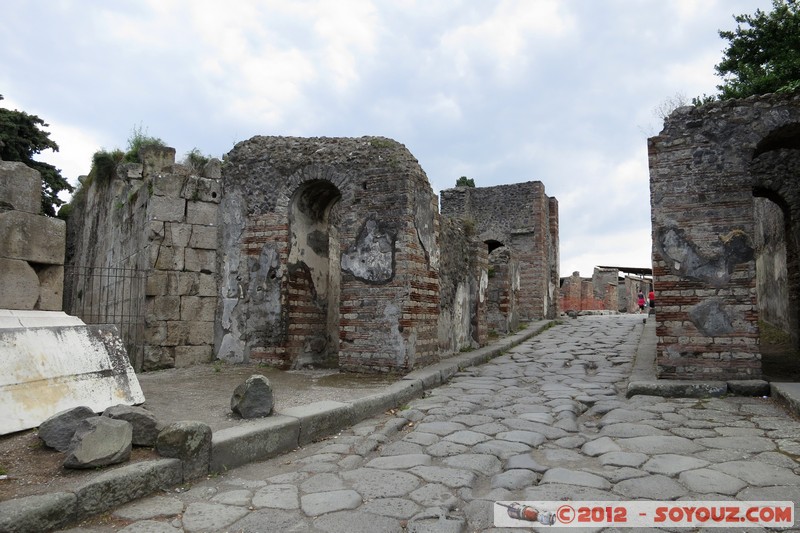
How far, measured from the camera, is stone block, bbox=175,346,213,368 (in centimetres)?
742

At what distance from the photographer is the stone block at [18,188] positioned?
3840mm

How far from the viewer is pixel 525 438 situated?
4.23 meters

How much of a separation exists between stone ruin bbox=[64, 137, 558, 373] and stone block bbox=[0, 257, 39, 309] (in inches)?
117

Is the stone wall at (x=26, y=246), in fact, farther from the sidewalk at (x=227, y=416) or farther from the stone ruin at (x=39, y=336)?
the sidewalk at (x=227, y=416)

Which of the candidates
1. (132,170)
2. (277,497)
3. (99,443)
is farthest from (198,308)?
(277,497)

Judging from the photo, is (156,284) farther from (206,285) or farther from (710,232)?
(710,232)

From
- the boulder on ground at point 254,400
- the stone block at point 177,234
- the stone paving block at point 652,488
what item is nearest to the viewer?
the stone paving block at point 652,488

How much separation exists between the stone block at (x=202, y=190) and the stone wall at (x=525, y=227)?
10374mm

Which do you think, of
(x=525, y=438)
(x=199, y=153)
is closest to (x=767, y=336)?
(x=525, y=438)

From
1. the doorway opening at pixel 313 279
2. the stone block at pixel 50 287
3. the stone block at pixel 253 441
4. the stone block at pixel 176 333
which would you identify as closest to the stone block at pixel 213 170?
the doorway opening at pixel 313 279

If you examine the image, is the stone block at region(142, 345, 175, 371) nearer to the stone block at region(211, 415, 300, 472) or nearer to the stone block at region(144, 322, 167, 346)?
the stone block at region(144, 322, 167, 346)

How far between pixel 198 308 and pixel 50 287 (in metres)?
3.61

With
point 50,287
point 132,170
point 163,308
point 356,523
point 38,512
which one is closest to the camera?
point 38,512

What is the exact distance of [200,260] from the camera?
7715 millimetres
